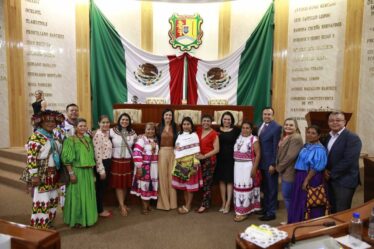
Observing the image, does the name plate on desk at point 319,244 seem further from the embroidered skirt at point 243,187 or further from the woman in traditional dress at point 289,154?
the embroidered skirt at point 243,187

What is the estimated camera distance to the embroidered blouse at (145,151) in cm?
371

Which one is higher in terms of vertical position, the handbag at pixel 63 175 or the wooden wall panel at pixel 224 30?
the wooden wall panel at pixel 224 30

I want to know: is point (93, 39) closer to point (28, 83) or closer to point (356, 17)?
point (28, 83)

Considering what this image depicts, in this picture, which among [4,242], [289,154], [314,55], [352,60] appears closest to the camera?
[4,242]

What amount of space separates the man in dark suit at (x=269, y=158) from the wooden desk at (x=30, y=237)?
8.63ft

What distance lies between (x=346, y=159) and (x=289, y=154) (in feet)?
1.86

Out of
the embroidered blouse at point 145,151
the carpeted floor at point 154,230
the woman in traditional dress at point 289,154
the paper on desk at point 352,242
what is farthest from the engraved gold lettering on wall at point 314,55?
the paper on desk at point 352,242

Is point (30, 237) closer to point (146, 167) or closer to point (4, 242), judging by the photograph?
point (4, 242)

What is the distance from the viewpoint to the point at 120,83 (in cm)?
697

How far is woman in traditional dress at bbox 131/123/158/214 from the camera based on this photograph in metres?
3.72

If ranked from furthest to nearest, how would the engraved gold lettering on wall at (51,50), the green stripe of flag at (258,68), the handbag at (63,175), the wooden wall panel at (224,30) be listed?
the wooden wall panel at (224,30) → the green stripe of flag at (258,68) → the engraved gold lettering on wall at (51,50) → the handbag at (63,175)

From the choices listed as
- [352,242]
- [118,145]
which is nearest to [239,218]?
[118,145]

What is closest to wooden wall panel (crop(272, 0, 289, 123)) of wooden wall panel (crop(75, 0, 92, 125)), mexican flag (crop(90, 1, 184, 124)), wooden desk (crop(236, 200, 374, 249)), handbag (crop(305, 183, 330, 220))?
mexican flag (crop(90, 1, 184, 124))

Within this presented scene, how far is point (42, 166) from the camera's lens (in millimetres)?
2963
